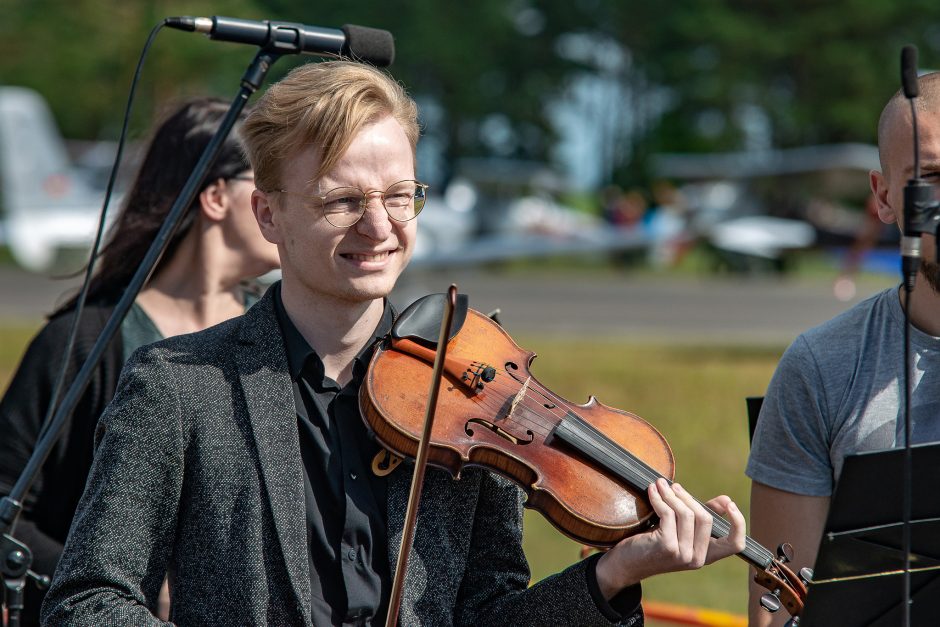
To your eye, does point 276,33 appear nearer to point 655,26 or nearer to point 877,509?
point 877,509

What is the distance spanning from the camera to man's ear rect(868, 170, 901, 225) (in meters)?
2.57

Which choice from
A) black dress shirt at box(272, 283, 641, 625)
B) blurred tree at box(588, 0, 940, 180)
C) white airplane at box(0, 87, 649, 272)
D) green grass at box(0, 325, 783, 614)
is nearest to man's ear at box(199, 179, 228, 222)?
black dress shirt at box(272, 283, 641, 625)

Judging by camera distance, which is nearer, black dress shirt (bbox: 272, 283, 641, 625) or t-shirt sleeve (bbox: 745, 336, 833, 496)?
black dress shirt (bbox: 272, 283, 641, 625)

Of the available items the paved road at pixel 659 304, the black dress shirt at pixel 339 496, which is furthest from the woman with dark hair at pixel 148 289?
the paved road at pixel 659 304

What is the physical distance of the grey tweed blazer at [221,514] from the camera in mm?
2121

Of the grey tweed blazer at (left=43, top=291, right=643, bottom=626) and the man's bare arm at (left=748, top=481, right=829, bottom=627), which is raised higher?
the grey tweed blazer at (left=43, top=291, right=643, bottom=626)

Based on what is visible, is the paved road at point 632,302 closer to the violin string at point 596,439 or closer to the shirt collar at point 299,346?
the shirt collar at point 299,346

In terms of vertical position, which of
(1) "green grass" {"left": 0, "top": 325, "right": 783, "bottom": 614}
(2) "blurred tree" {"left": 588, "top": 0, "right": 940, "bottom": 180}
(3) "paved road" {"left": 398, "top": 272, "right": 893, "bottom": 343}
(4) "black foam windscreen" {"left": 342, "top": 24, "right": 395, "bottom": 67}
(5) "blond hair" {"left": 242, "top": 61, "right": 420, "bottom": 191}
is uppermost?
(2) "blurred tree" {"left": 588, "top": 0, "right": 940, "bottom": 180}

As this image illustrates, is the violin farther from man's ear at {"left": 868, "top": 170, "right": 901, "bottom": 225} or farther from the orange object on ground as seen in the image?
the orange object on ground

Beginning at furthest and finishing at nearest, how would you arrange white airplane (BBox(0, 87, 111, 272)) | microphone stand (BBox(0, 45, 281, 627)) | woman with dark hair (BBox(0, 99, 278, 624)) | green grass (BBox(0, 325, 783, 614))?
white airplane (BBox(0, 87, 111, 272)), green grass (BBox(0, 325, 783, 614)), woman with dark hair (BBox(0, 99, 278, 624)), microphone stand (BBox(0, 45, 281, 627))

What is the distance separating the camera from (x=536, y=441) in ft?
7.41

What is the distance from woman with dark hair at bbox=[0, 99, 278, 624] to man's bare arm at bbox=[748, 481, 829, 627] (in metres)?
1.60

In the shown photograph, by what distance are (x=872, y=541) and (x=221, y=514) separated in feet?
3.83

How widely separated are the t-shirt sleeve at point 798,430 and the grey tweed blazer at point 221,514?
1.87 ft
